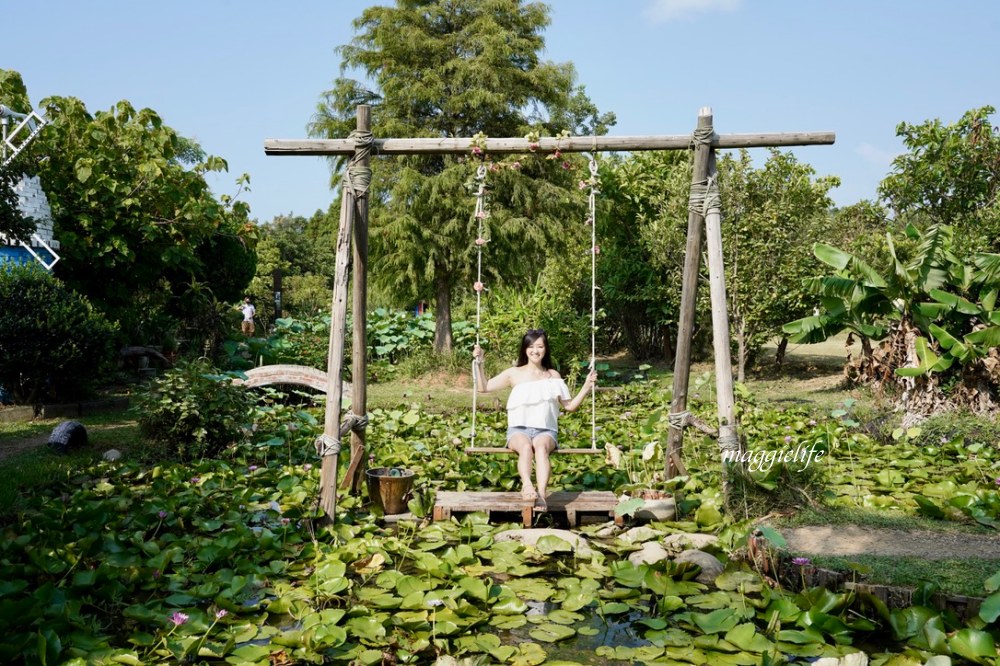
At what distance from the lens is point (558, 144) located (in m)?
5.74

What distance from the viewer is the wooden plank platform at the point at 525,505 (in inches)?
210

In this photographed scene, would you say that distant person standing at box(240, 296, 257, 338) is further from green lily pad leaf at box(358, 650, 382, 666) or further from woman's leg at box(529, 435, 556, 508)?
green lily pad leaf at box(358, 650, 382, 666)

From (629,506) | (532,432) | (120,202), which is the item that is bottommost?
(629,506)

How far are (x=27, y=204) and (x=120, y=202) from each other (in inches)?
48.0

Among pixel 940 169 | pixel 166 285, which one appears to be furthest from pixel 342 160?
pixel 940 169

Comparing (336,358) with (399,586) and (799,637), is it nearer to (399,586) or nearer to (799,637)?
(399,586)

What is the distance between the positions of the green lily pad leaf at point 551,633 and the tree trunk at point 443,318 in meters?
10.2

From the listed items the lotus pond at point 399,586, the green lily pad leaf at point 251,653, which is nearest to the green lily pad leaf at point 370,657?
the lotus pond at point 399,586

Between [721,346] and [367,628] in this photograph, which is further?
[721,346]

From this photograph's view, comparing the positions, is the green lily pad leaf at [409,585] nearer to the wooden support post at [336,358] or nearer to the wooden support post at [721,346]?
the wooden support post at [336,358]

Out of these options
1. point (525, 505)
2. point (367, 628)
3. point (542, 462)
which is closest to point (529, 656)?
point (367, 628)

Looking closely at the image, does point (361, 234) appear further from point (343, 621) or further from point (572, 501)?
point (343, 621)

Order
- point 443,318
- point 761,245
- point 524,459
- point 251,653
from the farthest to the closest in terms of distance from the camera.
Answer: point 443,318, point 761,245, point 524,459, point 251,653

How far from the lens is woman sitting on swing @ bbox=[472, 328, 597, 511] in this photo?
539 centimetres
